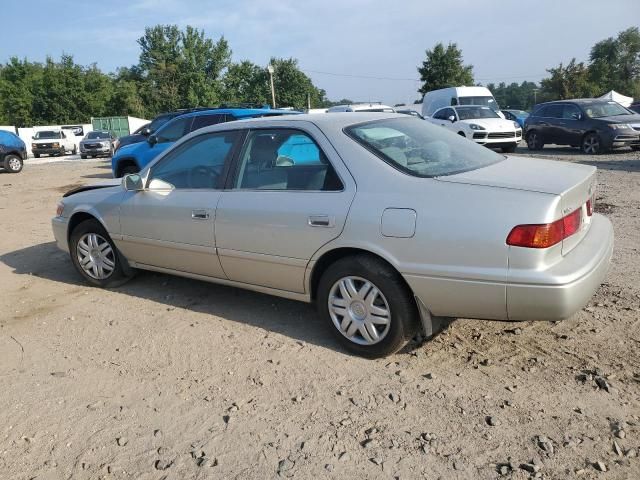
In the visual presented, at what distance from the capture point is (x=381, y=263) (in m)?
3.25

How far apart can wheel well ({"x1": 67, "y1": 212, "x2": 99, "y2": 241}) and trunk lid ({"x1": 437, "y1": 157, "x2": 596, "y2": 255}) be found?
3592 mm

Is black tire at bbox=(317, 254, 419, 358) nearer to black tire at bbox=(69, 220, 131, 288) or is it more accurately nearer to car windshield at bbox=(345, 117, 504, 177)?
car windshield at bbox=(345, 117, 504, 177)

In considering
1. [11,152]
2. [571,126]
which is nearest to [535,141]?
[571,126]

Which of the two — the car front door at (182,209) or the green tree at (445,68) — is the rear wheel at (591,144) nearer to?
the car front door at (182,209)

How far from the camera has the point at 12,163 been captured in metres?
19.5

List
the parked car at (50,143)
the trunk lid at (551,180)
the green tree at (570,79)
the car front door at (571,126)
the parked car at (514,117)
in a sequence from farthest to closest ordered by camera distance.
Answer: the green tree at (570,79)
the parked car at (50,143)
the parked car at (514,117)
the car front door at (571,126)
the trunk lid at (551,180)

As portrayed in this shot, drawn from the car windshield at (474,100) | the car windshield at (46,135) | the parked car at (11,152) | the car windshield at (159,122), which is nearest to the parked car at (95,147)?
the car windshield at (46,135)

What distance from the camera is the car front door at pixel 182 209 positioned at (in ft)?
13.6

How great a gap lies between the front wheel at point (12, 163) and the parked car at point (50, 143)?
41.5 feet

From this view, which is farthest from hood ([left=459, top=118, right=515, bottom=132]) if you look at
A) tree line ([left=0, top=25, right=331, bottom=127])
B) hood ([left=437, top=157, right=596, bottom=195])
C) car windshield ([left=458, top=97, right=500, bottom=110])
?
tree line ([left=0, top=25, right=331, bottom=127])

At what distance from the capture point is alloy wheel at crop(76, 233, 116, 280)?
5074 millimetres

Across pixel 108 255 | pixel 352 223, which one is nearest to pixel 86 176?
pixel 108 255

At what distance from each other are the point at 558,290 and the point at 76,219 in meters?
4.46

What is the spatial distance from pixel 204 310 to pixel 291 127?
1739 mm
